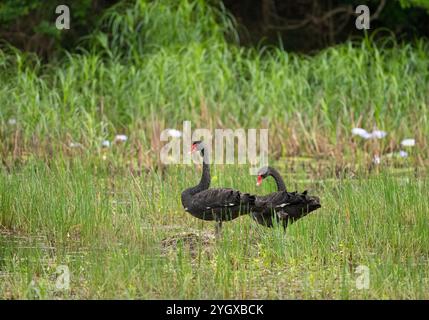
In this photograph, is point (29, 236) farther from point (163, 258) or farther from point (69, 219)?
point (163, 258)

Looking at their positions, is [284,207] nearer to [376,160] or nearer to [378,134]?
[376,160]

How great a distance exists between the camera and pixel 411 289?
6262 millimetres

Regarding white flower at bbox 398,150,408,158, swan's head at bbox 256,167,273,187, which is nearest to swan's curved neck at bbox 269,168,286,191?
swan's head at bbox 256,167,273,187

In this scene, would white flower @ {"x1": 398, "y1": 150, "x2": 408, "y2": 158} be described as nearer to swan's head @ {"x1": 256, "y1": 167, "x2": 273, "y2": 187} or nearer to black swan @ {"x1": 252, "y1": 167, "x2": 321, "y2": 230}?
swan's head @ {"x1": 256, "y1": 167, "x2": 273, "y2": 187}

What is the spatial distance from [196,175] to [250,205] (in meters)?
2.51

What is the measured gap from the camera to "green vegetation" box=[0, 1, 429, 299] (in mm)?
6598

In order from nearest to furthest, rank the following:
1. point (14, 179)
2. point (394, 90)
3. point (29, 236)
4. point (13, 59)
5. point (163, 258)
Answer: point (163, 258), point (29, 236), point (14, 179), point (394, 90), point (13, 59)

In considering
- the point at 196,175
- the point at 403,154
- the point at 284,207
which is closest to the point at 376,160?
the point at 403,154

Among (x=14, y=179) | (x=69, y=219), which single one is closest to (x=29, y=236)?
(x=69, y=219)

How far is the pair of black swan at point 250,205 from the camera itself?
767 centimetres

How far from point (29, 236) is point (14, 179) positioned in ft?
3.36

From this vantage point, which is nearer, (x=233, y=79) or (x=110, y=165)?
(x=110, y=165)

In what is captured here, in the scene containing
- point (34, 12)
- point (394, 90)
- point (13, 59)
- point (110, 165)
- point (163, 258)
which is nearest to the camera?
point (163, 258)

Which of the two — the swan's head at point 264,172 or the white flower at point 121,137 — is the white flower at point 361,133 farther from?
the swan's head at point 264,172
